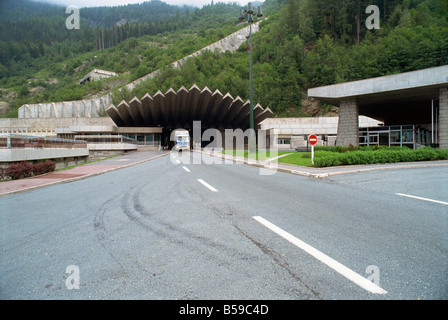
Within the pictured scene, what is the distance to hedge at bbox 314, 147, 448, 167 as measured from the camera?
14734 mm

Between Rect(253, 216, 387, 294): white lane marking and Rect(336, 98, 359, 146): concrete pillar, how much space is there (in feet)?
85.9

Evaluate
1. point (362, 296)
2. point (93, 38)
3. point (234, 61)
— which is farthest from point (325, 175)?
point (93, 38)

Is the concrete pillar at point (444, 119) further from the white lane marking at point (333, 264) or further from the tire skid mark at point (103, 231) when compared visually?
the tire skid mark at point (103, 231)

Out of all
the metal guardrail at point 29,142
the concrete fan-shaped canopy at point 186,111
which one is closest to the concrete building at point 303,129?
the concrete fan-shaped canopy at point 186,111

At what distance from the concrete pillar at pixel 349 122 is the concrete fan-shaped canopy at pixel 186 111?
23.2 meters

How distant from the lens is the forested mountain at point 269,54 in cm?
6131

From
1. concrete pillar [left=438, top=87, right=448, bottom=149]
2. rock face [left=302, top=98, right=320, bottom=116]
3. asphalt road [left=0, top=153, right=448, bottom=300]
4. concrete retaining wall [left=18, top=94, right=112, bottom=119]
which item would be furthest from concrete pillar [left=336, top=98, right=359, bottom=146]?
concrete retaining wall [left=18, top=94, right=112, bottom=119]

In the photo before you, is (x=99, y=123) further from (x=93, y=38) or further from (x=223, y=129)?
(x=93, y=38)

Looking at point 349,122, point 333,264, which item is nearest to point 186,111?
point 349,122

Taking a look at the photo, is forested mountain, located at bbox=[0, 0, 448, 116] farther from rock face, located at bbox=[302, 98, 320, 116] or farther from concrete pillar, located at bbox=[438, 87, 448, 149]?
concrete pillar, located at bbox=[438, 87, 448, 149]

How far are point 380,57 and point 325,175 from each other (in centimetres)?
6433

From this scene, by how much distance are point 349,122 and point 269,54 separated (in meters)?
84.3

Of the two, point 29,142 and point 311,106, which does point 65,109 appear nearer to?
point 29,142

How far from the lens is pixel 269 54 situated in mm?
101938
